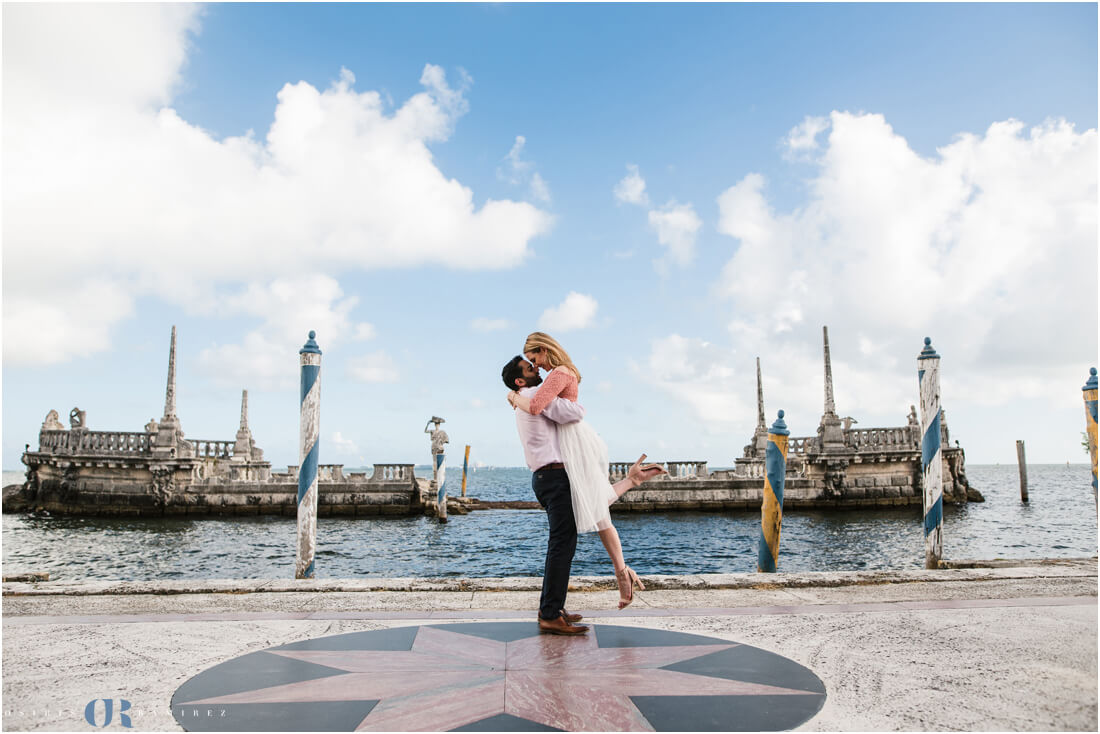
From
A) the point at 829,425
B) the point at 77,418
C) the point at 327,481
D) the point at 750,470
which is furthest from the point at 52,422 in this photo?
the point at 829,425

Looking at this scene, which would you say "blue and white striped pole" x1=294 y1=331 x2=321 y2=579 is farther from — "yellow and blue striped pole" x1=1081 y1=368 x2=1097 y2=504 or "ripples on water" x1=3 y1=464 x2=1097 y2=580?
"ripples on water" x1=3 y1=464 x2=1097 y2=580

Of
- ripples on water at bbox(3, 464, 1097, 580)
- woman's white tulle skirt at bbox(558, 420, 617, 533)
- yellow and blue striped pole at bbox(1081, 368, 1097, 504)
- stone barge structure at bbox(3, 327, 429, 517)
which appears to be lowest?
ripples on water at bbox(3, 464, 1097, 580)

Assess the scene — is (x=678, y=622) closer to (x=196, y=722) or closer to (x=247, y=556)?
(x=196, y=722)

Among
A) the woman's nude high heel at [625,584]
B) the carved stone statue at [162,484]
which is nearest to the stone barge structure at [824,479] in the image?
the carved stone statue at [162,484]

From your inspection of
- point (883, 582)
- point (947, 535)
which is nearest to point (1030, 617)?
point (883, 582)

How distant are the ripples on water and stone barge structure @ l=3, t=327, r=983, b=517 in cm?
123

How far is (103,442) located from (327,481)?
1100cm

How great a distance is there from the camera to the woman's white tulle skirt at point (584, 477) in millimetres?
3479

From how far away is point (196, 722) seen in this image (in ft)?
7.30

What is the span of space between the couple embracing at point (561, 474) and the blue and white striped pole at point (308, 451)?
3.40 metres

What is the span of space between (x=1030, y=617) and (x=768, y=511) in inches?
115

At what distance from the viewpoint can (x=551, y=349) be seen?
12.1 ft

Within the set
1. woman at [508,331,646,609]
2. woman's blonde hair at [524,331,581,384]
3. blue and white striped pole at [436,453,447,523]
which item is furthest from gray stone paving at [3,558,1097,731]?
blue and white striped pole at [436,453,447,523]

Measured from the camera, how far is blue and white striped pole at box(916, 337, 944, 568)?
607cm
